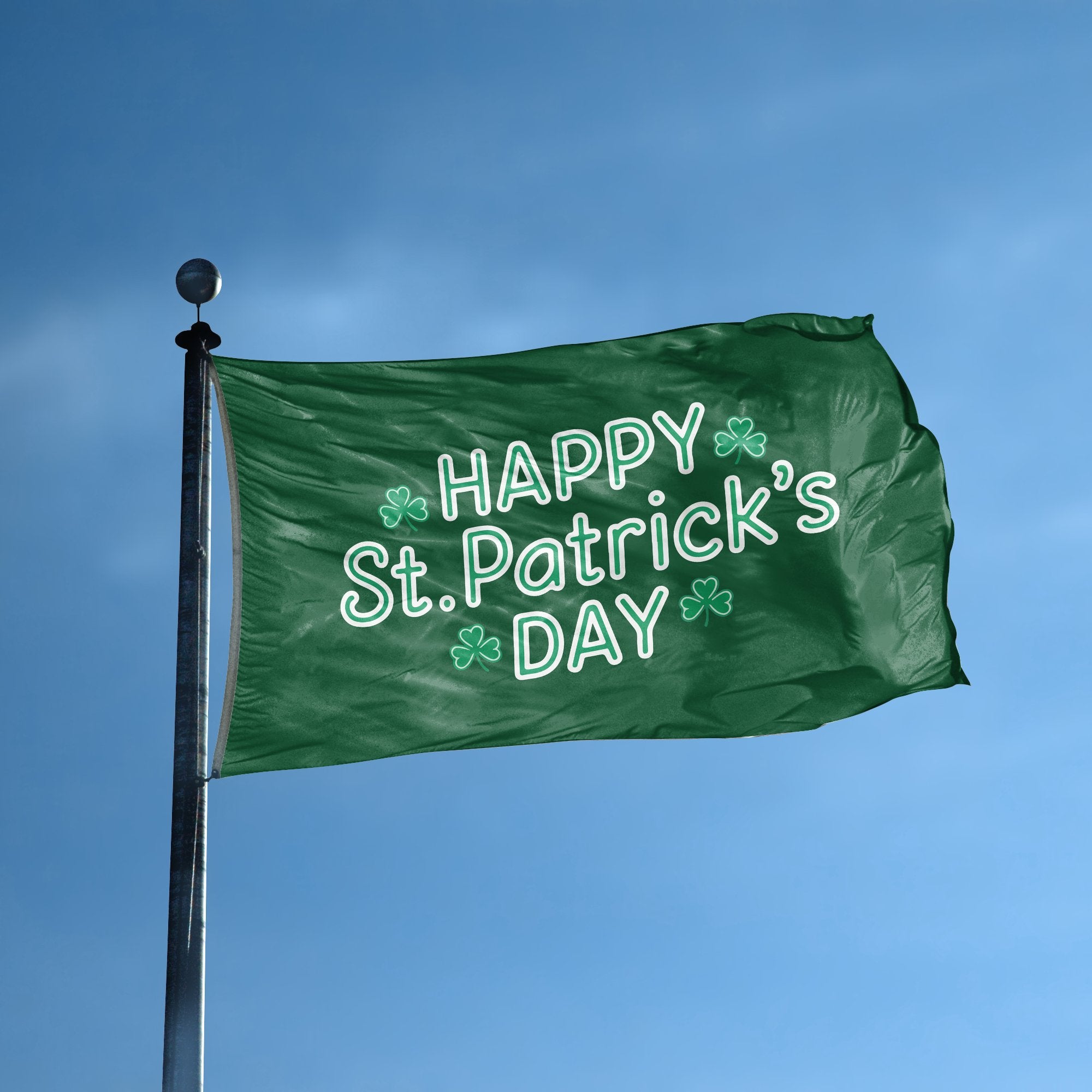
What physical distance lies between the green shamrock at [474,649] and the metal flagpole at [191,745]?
237cm

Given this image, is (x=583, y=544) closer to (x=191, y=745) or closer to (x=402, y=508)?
(x=402, y=508)

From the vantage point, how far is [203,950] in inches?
427

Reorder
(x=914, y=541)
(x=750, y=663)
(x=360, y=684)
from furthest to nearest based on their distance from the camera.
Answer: (x=914, y=541) < (x=750, y=663) < (x=360, y=684)

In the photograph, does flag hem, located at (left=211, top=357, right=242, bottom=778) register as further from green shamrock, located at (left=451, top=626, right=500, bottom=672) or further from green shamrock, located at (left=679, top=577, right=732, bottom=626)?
green shamrock, located at (left=679, top=577, right=732, bottom=626)

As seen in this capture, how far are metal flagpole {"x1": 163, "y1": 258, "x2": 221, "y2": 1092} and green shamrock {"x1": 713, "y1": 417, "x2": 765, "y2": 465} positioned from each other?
4528 mm

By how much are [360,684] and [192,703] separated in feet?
6.25

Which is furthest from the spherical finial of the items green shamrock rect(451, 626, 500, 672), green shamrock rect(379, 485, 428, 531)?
green shamrock rect(451, 626, 500, 672)

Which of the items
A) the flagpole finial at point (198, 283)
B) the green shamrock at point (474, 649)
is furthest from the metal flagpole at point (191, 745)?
the green shamrock at point (474, 649)

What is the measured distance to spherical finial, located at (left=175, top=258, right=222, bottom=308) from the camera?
13.4m

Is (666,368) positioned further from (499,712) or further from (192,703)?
Answer: (192,703)

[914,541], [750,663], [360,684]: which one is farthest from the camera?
[914,541]

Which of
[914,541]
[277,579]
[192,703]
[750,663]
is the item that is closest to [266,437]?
[277,579]

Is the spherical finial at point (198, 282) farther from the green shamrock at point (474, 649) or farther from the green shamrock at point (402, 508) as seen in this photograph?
the green shamrock at point (474, 649)

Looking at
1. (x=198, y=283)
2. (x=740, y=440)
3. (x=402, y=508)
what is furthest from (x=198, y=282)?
(x=740, y=440)
